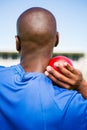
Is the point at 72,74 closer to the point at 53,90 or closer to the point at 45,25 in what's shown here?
the point at 53,90

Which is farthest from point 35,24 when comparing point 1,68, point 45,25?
point 1,68

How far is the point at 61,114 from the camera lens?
286 centimetres

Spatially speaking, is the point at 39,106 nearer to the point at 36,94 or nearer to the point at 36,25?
the point at 36,94

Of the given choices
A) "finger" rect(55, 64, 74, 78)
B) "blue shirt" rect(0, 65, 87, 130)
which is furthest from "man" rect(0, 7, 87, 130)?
"finger" rect(55, 64, 74, 78)

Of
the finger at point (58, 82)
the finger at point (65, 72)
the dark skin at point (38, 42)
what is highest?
the dark skin at point (38, 42)

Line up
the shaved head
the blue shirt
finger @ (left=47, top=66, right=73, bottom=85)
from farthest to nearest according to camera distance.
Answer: the shaved head, finger @ (left=47, top=66, right=73, bottom=85), the blue shirt

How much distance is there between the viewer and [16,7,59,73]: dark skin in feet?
10.1

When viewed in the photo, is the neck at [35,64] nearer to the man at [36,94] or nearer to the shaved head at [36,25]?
the man at [36,94]

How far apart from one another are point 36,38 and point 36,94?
1.45 ft

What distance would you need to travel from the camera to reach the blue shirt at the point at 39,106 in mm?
2867

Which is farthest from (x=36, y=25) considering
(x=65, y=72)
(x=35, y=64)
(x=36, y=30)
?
(x=65, y=72)

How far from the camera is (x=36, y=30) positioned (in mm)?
3105

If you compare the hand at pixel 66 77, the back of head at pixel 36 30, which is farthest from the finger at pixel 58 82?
the back of head at pixel 36 30

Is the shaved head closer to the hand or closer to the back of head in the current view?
the back of head
